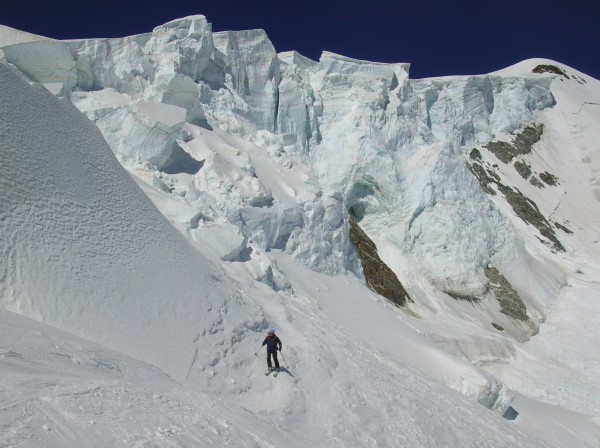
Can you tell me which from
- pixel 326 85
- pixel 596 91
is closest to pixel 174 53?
pixel 326 85

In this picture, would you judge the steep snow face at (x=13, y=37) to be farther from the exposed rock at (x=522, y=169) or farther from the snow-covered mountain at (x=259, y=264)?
the exposed rock at (x=522, y=169)

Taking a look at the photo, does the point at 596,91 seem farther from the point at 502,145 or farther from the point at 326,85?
the point at 326,85

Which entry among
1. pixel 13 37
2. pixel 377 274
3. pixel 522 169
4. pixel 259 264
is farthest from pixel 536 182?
pixel 13 37

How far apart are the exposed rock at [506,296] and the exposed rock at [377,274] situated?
213 inches

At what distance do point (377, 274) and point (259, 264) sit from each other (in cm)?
804

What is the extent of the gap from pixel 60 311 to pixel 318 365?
411 centimetres

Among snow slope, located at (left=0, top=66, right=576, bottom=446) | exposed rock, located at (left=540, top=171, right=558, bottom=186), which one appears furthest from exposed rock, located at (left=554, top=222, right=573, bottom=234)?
snow slope, located at (left=0, top=66, right=576, bottom=446)

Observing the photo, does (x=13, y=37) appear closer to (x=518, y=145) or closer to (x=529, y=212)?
(x=529, y=212)

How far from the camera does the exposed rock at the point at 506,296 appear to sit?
71.3ft

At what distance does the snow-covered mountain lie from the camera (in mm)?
6027

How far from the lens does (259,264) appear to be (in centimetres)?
1166

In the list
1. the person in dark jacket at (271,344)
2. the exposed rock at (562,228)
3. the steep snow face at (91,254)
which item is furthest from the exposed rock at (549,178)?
the person in dark jacket at (271,344)

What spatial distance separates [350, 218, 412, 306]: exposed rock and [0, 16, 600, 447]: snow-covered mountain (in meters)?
0.13

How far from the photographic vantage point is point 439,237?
2242 cm
